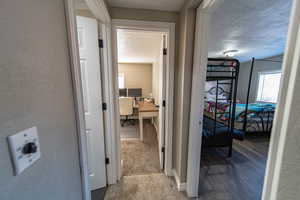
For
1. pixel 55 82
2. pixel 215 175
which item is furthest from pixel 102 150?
pixel 215 175

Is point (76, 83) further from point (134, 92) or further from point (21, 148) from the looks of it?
point (134, 92)

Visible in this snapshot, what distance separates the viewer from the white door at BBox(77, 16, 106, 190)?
1.23 metres

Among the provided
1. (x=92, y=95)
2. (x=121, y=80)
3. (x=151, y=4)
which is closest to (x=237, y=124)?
(x=151, y=4)

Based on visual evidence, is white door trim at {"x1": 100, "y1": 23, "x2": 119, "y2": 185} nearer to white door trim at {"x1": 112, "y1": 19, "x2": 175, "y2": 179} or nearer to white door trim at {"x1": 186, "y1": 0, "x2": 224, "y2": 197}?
white door trim at {"x1": 112, "y1": 19, "x2": 175, "y2": 179}

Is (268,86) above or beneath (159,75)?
beneath

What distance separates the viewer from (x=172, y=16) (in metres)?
1.42

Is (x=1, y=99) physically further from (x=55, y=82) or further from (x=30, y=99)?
(x=55, y=82)

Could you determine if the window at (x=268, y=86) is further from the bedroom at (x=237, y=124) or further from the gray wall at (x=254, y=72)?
the bedroom at (x=237, y=124)

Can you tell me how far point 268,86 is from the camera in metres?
4.61

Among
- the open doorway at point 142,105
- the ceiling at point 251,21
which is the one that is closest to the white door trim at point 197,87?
the open doorway at point 142,105

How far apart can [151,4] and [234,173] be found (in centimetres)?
254

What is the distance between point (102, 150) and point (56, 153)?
991 mm

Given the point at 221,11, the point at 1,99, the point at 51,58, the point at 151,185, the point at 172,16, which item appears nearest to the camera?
the point at 1,99

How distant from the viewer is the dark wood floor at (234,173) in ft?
4.69
